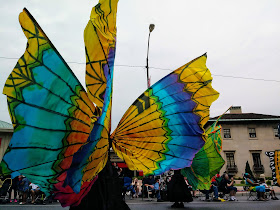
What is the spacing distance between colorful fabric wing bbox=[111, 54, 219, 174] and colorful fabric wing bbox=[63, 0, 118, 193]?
613mm

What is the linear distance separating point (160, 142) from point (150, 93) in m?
0.66

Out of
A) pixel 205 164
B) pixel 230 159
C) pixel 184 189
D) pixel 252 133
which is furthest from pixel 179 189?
pixel 252 133

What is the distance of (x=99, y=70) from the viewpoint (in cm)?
249

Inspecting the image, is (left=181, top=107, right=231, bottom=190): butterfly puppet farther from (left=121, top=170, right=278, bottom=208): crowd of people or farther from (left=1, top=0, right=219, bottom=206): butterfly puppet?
(left=1, top=0, right=219, bottom=206): butterfly puppet

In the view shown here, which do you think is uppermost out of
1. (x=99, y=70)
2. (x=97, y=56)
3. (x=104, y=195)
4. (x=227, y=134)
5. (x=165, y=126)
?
(x=227, y=134)

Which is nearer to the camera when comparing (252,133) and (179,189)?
(179,189)

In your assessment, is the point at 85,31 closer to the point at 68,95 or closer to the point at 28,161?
the point at 68,95

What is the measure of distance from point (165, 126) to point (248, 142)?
28.4 metres

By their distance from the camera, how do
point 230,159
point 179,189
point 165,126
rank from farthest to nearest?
point 230,159, point 179,189, point 165,126

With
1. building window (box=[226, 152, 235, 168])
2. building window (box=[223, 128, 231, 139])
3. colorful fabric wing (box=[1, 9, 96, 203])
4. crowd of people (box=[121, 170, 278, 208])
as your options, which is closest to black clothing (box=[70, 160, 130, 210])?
colorful fabric wing (box=[1, 9, 96, 203])

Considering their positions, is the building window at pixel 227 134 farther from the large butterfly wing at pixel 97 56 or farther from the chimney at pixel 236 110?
the large butterfly wing at pixel 97 56

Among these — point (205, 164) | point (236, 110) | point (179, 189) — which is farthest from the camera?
point (236, 110)

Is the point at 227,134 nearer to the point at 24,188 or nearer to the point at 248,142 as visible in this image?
the point at 248,142

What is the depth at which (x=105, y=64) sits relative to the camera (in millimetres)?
2434
